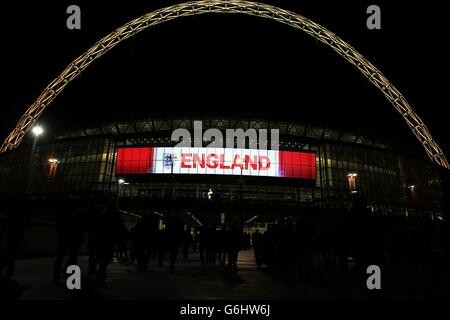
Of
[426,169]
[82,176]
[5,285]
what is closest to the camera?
[5,285]

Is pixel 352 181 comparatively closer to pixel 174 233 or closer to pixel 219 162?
pixel 219 162

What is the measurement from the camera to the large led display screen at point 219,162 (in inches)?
1896

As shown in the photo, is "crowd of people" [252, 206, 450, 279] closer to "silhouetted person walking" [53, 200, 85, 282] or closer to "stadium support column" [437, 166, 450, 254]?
"stadium support column" [437, 166, 450, 254]

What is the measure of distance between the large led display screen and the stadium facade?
843mm

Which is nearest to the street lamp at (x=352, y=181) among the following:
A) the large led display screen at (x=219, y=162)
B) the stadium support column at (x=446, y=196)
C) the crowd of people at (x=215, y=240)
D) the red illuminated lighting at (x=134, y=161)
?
the large led display screen at (x=219, y=162)

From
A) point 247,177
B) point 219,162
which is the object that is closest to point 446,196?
point 247,177

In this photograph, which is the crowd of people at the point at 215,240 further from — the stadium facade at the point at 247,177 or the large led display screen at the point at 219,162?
the stadium facade at the point at 247,177

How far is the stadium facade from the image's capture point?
51.0m

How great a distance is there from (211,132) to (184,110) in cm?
785

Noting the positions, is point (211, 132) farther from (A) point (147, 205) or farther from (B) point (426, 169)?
(B) point (426, 169)

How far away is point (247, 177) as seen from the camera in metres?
47.8

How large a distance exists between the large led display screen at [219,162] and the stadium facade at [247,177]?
843mm

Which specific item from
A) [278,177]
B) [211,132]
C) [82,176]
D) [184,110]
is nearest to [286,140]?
[278,177]
